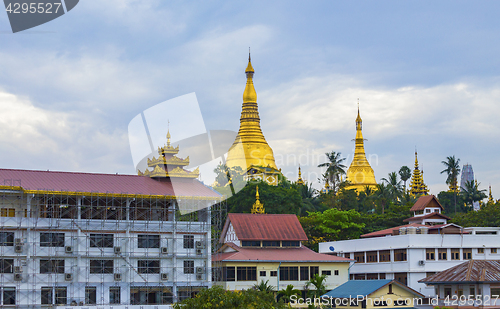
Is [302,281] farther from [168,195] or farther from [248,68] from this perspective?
[248,68]

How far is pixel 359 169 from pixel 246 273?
237 feet

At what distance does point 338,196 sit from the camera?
9988cm

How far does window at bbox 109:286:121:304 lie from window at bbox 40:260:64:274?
387 centimetres

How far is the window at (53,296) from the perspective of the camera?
46.3 metres

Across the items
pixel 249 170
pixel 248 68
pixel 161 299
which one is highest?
pixel 248 68

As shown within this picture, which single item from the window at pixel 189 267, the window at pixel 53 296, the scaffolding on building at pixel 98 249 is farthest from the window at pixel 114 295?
the window at pixel 189 267

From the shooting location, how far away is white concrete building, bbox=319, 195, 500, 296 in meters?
60.0

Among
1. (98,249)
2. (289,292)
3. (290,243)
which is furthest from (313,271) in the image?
(98,249)

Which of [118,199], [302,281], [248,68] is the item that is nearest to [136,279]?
[118,199]

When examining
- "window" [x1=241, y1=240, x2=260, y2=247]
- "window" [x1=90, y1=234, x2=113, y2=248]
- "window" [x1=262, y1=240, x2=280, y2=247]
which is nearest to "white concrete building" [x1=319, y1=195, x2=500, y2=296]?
"window" [x1=262, y1=240, x2=280, y2=247]

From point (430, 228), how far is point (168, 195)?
2702 cm

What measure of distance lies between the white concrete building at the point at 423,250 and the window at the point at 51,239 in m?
30.9

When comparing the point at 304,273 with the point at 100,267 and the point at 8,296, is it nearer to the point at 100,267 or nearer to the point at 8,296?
the point at 100,267

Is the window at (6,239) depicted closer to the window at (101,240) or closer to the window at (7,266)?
the window at (7,266)
